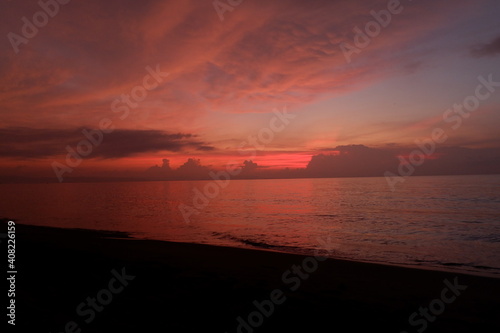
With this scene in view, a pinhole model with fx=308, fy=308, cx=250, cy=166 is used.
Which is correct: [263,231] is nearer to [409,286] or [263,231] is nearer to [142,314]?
[409,286]

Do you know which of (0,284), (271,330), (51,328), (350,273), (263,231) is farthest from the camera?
(263,231)

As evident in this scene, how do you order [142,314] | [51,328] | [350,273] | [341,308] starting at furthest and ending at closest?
1. [350,273]
2. [341,308]
3. [142,314]
4. [51,328]

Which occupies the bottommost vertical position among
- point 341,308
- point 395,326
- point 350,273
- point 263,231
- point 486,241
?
point 395,326

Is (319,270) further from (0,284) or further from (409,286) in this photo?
(0,284)

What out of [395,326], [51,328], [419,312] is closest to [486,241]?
[419,312]

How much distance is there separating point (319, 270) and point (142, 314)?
8.47m

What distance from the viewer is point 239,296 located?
9641 mm

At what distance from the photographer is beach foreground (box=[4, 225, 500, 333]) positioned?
7.68m

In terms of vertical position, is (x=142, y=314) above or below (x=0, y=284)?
below

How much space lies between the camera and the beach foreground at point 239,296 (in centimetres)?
768

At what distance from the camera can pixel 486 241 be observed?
75.2ft

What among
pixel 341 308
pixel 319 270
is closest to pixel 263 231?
pixel 319 270

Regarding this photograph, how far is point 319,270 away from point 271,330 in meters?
7.04

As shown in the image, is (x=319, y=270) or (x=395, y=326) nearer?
(x=395, y=326)
